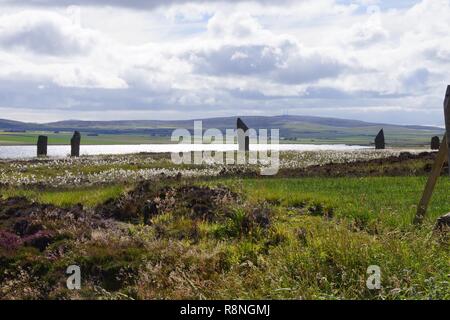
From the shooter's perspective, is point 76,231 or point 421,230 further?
point 76,231

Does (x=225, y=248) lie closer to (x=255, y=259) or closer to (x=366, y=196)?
(x=255, y=259)

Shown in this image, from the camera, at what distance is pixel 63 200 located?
71.1ft

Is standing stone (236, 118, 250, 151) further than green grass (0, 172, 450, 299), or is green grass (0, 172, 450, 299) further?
standing stone (236, 118, 250, 151)

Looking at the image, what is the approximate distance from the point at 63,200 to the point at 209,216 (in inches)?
275

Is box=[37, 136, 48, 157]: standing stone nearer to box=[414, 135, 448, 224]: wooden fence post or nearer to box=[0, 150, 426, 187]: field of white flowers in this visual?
box=[0, 150, 426, 187]: field of white flowers

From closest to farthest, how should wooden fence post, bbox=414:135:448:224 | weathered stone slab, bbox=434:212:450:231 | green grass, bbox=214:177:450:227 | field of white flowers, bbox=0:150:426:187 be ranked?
weathered stone slab, bbox=434:212:450:231
wooden fence post, bbox=414:135:448:224
green grass, bbox=214:177:450:227
field of white flowers, bbox=0:150:426:187

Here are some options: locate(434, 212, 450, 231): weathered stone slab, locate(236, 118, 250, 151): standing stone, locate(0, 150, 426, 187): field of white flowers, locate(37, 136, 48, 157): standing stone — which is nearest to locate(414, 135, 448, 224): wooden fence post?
locate(434, 212, 450, 231): weathered stone slab

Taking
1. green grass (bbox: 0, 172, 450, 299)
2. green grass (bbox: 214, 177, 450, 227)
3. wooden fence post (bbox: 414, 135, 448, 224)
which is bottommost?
green grass (bbox: 0, 172, 450, 299)

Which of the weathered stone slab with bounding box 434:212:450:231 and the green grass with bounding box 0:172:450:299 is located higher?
the weathered stone slab with bounding box 434:212:450:231

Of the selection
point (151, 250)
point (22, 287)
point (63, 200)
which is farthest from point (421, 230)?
point (63, 200)

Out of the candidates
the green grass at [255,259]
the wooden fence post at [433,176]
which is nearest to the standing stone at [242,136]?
the green grass at [255,259]

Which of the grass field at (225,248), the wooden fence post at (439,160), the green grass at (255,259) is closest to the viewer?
the green grass at (255,259)

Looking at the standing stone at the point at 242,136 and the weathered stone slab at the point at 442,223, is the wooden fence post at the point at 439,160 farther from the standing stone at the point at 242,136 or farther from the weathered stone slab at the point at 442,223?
the standing stone at the point at 242,136
